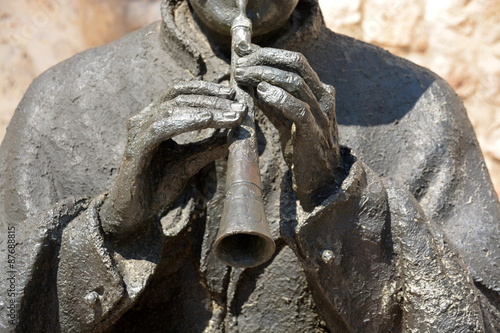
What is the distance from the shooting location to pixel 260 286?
2.40 m

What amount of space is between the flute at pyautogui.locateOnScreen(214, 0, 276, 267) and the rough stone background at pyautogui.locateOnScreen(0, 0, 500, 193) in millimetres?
2317

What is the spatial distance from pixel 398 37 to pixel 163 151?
7.66 feet

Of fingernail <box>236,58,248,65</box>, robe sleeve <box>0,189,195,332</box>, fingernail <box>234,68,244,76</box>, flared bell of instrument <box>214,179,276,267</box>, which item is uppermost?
→ fingernail <box>236,58,248,65</box>

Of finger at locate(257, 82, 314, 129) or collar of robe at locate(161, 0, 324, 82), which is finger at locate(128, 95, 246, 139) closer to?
finger at locate(257, 82, 314, 129)

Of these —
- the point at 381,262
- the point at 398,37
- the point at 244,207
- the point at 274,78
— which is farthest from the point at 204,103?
the point at 398,37

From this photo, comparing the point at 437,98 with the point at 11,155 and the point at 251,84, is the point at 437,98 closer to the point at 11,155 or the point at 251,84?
the point at 251,84

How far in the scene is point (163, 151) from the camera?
2127mm

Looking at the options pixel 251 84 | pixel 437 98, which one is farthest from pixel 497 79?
pixel 251 84

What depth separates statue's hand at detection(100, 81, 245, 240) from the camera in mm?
1957

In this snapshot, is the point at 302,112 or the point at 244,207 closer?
the point at 244,207

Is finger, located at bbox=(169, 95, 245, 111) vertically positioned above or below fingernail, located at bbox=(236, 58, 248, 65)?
below

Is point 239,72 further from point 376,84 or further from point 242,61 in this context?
point 376,84

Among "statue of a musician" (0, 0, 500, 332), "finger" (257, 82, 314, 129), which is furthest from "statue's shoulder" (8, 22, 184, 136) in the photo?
"finger" (257, 82, 314, 129)

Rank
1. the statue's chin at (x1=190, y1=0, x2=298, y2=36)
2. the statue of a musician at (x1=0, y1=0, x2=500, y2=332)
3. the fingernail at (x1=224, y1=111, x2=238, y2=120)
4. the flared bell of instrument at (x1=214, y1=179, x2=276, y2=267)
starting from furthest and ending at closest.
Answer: the statue's chin at (x1=190, y1=0, x2=298, y2=36)
the statue of a musician at (x1=0, y1=0, x2=500, y2=332)
the fingernail at (x1=224, y1=111, x2=238, y2=120)
the flared bell of instrument at (x1=214, y1=179, x2=276, y2=267)
